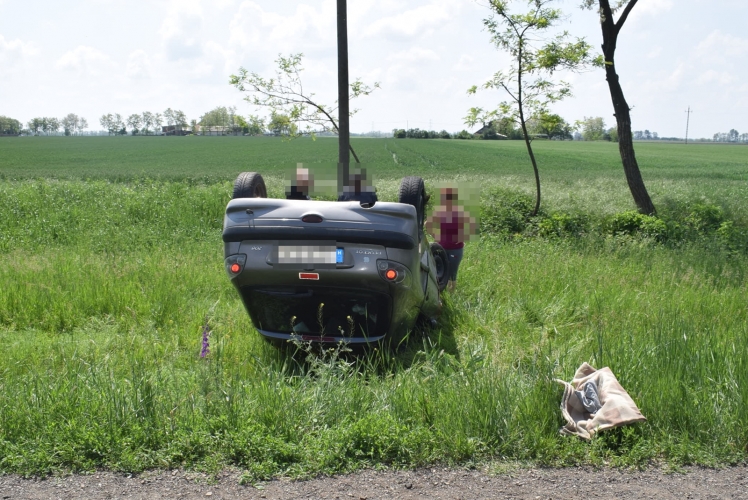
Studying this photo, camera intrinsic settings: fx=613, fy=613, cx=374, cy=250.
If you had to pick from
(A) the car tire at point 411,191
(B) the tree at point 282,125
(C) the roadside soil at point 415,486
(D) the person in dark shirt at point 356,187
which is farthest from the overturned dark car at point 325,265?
(B) the tree at point 282,125

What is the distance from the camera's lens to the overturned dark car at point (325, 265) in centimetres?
401

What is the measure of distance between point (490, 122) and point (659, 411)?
9888mm

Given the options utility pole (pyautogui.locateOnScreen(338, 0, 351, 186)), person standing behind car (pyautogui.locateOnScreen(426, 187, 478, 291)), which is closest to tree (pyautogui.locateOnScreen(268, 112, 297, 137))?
utility pole (pyautogui.locateOnScreen(338, 0, 351, 186))

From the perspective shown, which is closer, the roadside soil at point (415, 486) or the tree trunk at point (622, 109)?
the roadside soil at point (415, 486)

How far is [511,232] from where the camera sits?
12.1 meters

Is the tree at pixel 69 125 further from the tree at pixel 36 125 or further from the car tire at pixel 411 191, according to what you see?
the car tire at pixel 411 191

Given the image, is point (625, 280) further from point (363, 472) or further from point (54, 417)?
point (54, 417)

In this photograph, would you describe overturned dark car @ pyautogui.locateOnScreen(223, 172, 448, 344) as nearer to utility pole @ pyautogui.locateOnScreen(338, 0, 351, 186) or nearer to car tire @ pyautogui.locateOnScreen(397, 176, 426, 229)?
car tire @ pyautogui.locateOnScreen(397, 176, 426, 229)

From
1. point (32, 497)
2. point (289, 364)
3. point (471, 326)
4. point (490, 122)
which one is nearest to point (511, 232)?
point (490, 122)

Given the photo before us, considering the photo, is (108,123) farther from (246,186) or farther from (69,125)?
(246,186)

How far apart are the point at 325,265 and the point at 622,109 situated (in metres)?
11.3

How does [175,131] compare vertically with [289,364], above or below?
above

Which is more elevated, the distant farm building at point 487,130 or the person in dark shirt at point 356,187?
the distant farm building at point 487,130

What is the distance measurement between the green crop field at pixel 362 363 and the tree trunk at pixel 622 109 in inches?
74.0
